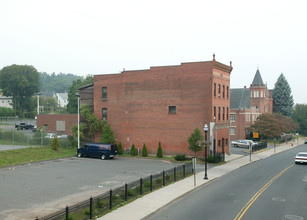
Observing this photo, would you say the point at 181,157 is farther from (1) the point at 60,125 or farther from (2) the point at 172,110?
(1) the point at 60,125

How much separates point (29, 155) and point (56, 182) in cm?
1445

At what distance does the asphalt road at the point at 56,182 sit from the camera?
1794 centimetres

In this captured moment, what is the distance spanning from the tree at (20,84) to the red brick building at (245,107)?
2677 inches

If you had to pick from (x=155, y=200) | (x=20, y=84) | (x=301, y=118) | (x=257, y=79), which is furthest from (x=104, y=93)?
(x=301, y=118)

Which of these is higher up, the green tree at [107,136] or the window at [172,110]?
the window at [172,110]

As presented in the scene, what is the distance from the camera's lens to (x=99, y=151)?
40.4m

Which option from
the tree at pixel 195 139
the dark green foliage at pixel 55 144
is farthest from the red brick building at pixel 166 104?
the dark green foliage at pixel 55 144

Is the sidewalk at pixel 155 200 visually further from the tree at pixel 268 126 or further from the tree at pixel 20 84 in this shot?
the tree at pixel 20 84

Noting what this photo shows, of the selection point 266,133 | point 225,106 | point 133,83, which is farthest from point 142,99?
point 266,133

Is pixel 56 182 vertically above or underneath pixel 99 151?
underneath

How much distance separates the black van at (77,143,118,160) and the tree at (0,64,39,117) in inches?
2773

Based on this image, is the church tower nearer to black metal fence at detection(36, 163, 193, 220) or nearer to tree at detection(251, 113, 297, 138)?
tree at detection(251, 113, 297, 138)

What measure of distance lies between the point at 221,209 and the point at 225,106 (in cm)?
3083

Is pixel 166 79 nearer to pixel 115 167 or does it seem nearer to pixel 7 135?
pixel 115 167
